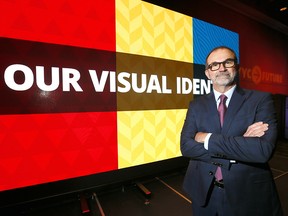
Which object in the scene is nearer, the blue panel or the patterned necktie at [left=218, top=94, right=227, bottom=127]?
the patterned necktie at [left=218, top=94, right=227, bottom=127]

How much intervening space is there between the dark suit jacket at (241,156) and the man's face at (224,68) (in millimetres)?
101

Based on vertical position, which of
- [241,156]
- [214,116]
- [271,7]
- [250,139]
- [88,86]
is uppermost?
[271,7]

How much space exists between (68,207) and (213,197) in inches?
70.5

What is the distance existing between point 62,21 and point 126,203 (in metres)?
2.35

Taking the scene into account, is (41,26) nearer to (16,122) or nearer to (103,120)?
(16,122)

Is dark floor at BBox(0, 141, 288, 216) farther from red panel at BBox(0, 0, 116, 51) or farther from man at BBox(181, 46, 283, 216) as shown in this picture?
red panel at BBox(0, 0, 116, 51)

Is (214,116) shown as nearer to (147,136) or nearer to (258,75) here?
(147,136)

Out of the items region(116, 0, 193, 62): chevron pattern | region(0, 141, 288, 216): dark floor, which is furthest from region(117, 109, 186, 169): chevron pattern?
region(116, 0, 193, 62): chevron pattern

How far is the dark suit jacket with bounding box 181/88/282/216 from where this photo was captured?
1112mm

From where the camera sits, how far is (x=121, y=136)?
253cm

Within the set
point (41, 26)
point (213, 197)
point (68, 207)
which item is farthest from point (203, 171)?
point (41, 26)

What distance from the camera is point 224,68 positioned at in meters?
1.31

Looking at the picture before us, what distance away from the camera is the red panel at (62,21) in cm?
191

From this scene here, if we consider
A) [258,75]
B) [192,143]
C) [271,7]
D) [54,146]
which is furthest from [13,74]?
[271,7]
